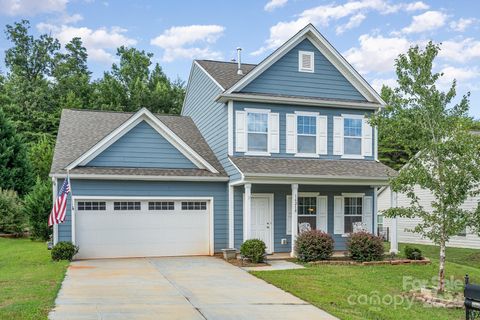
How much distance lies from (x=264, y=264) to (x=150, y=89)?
30032mm

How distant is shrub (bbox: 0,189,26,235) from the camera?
2488 centimetres

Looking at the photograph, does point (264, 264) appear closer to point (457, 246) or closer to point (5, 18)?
point (457, 246)

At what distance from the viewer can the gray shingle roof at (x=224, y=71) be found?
778 inches

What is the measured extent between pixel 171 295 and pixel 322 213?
1009cm

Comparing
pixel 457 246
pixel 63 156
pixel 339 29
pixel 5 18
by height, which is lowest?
pixel 457 246

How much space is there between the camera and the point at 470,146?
40.0 feet

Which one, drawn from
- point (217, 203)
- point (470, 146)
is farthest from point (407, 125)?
point (217, 203)

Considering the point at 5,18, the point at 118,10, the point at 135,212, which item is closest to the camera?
the point at 135,212

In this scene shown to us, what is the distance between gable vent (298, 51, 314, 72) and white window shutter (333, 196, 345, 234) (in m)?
5.12

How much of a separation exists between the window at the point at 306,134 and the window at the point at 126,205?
6357mm

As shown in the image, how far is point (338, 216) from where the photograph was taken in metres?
20.1

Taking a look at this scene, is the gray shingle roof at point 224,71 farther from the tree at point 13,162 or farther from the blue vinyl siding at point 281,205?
the tree at point 13,162

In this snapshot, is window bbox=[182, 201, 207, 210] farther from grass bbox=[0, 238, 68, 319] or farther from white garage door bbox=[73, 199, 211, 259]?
grass bbox=[0, 238, 68, 319]

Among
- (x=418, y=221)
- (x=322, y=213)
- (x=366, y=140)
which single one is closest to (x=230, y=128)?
(x=322, y=213)
